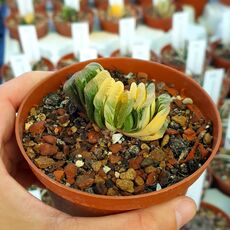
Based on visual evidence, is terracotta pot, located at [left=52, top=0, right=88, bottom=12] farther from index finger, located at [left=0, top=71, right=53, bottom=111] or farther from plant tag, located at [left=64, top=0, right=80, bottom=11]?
index finger, located at [left=0, top=71, right=53, bottom=111]

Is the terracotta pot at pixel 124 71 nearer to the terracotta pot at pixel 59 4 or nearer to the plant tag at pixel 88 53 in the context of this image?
the plant tag at pixel 88 53

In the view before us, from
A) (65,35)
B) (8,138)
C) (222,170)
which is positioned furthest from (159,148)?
(65,35)

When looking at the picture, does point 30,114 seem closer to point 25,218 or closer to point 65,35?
point 25,218

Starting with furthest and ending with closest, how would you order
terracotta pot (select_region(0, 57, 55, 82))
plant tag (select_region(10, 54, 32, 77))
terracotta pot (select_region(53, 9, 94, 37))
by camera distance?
terracotta pot (select_region(53, 9, 94, 37)), terracotta pot (select_region(0, 57, 55, 82)), plant tag (select_region(10, 54, 32, 77))

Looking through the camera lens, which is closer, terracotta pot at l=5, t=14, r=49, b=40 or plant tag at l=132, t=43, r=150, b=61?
plant tag at l=132, t=43, r=150, b=61

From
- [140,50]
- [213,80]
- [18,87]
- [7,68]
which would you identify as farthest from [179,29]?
[18,87]

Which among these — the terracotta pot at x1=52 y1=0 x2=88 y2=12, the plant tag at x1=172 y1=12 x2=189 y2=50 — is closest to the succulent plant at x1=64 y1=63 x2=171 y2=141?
the plant tag at x1=172 y1=12 x2=189 y2=50

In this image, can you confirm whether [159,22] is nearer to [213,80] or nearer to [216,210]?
[213,80]
